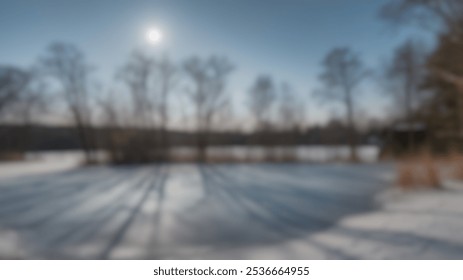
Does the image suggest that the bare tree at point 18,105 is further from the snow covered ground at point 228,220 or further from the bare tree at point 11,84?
the snow covered ground at point 228,220

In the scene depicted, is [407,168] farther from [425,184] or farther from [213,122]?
[213,122]

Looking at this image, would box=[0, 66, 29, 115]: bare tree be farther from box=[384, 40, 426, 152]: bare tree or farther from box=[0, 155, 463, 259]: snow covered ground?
box=[384, 40, 426, 152]: bare tree

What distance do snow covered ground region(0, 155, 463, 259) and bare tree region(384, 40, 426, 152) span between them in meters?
1.04

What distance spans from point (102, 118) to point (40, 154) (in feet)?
6.70

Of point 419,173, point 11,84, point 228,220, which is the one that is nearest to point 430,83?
point 419,173

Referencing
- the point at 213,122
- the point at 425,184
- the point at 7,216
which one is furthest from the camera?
the point at 213,122

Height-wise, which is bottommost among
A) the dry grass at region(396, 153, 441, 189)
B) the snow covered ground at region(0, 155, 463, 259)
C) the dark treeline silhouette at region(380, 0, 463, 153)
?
the snow covered ground at region(0, 155, 463, 259)

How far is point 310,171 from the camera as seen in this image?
432 centimetres

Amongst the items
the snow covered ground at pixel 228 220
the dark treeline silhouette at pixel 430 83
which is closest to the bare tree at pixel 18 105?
the snow covered ground at pixel 228 220

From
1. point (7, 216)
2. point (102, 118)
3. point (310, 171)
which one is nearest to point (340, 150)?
point (310, 171)

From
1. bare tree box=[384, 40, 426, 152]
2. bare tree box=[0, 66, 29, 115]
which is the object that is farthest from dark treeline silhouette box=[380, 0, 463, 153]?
bare tree box=[0, 66, 29, 115]

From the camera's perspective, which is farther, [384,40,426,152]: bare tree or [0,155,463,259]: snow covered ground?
[384,40,426,152]: bare tree

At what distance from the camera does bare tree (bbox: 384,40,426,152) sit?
8.93 feet

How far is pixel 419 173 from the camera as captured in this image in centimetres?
270
